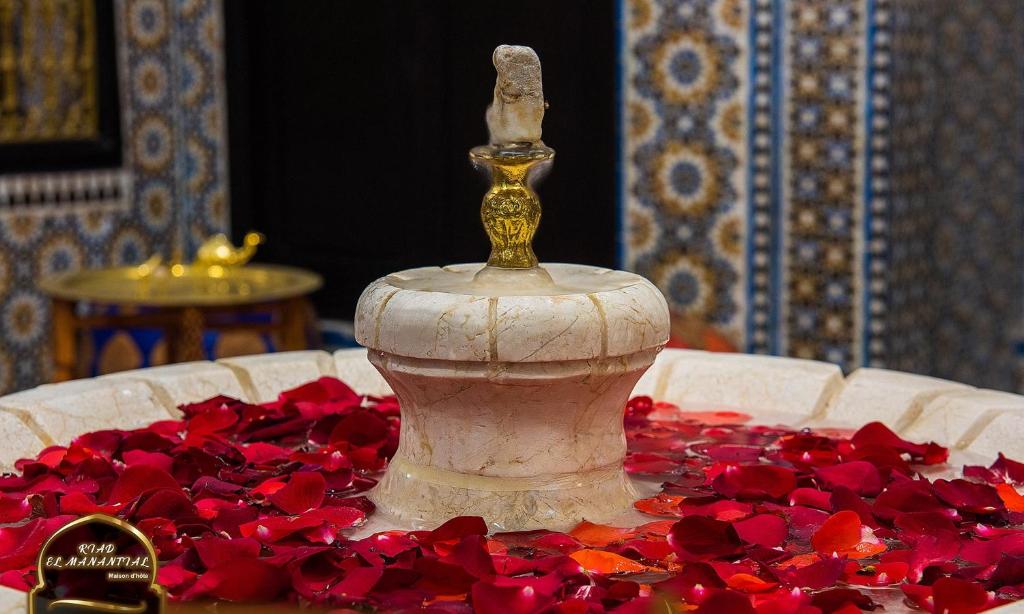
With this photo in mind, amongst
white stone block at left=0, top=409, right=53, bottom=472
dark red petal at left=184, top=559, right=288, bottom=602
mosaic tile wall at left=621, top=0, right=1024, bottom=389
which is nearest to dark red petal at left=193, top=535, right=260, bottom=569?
dark red petal at left=184, top=559, right=288, bottom=602

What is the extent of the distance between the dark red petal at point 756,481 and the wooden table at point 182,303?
302cm

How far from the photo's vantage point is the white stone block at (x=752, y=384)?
253 centimetres

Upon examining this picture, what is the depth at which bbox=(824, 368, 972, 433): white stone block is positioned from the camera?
7.93 feet

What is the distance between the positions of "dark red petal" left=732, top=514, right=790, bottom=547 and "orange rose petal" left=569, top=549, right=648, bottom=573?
14 centimetres

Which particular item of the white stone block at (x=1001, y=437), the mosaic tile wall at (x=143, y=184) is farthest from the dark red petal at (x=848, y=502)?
the mosaic tile wall at (x=143, y=184)

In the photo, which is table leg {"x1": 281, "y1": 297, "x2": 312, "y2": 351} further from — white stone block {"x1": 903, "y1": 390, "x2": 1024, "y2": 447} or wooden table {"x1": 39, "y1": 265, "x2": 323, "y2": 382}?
white stone block {"x1": 903, "y1": 390, "x2": 1024, "y2": 447}

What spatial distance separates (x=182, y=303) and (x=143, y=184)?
1.76m

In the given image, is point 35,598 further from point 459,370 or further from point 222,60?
point 222,60

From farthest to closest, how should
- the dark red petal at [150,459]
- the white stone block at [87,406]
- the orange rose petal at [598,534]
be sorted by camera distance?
1. the white stone block at [87,406]
2. the dark red petal at [150,459]
3. the orange rose petal at [598,534]

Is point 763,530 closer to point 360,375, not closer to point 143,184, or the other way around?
point 360,375

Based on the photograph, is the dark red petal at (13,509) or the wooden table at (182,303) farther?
the wooden table at (182,303)

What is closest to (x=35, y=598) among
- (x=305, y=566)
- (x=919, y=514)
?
(x=305, y=566)

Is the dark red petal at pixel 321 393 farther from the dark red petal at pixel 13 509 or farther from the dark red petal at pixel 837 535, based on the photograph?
the dark red petal at pixel 837 535

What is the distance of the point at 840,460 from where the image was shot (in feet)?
7.00
